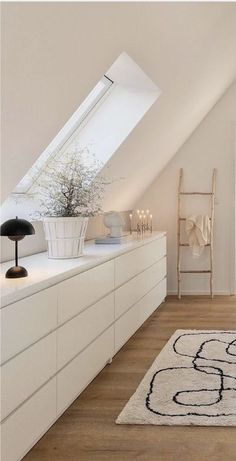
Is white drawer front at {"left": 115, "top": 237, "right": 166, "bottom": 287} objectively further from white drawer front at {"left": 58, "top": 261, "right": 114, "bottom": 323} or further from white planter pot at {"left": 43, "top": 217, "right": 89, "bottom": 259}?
white planter pot at {"left": 43, "top": 217, "right": 89, "bottom": 259}

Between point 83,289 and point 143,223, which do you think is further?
point 143,223

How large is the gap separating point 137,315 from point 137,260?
45 cm

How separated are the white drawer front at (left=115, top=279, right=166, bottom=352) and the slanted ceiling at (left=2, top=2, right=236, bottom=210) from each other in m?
1.09

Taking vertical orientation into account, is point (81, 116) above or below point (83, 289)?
above

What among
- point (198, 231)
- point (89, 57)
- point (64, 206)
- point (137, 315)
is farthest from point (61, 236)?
point (198, 231)

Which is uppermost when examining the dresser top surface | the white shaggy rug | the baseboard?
the dresser top surface

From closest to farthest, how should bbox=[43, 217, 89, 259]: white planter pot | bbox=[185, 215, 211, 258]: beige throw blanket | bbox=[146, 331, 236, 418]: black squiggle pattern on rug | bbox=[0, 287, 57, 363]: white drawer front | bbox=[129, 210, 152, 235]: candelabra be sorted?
1. bbox=[0, 287, 57, 363]: white drawer front
2. bbox=[146, 331, 236, 418]: black squiggle pattern on rug
3. bbox=[43, 217, 89, 259]: white planter pot
4. bbox=[129, 210, 152, 235]: candelabra
5. bbox=[185, 215, 211, 258]: beige throw blanket

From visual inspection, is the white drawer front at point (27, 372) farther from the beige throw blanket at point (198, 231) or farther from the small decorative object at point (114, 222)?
the beige throw blanket at point (198, 231)

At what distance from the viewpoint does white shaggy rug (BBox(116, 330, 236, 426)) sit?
8.71 feet

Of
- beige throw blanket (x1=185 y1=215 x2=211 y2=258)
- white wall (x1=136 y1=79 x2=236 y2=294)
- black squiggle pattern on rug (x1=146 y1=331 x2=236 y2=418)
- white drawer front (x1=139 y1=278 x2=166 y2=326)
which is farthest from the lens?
white wall (x1=136 y1=79 x2=236 y2=294)

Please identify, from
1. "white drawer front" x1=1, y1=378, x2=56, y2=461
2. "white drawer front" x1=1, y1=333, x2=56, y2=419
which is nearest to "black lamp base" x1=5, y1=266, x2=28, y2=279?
"white drawer front" x1=1, y1=333, x2=56, y2=419

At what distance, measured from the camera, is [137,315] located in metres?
4.31

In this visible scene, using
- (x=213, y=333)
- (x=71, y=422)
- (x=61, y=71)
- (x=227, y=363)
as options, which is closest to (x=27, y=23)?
(x=61, y=71)

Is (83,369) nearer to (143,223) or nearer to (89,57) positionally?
(89,57)
